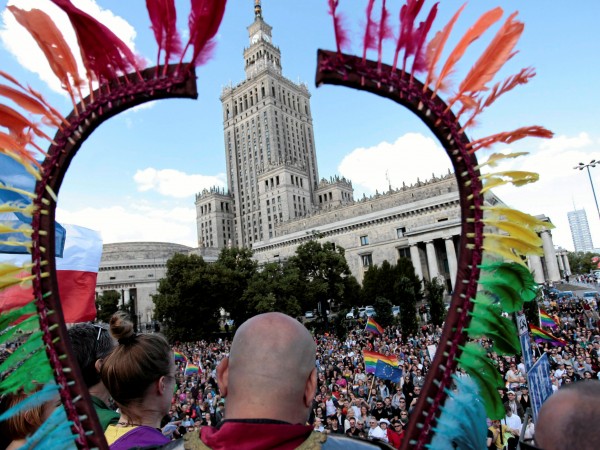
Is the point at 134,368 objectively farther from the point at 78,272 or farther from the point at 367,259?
the point at 367,259

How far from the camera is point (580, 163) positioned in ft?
98.1

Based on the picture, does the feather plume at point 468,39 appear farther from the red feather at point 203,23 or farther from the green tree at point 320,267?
the green tree at point 320,267

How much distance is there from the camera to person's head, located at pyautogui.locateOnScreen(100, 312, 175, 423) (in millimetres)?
2744

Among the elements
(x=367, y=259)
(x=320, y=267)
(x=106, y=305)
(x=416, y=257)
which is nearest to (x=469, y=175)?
(x=320, y=267)

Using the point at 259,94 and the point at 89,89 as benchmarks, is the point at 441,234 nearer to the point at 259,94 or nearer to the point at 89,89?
the point at 89,89

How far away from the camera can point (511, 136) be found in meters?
1.94

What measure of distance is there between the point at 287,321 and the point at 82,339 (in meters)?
2.22

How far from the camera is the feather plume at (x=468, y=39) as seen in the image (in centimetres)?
187

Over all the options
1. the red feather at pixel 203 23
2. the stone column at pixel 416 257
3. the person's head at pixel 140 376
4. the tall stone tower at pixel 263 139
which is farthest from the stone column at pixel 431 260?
the red feather at pixel 203 23

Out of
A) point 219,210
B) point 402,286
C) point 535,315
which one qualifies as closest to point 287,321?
point 535,315

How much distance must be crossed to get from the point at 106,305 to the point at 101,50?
67.9 metres

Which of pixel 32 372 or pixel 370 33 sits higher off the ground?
pixel 370 33

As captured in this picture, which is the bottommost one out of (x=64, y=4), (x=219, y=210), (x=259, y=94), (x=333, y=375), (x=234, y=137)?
(x=333, y=375)

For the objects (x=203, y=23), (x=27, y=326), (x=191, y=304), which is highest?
(x=203, y=23)
